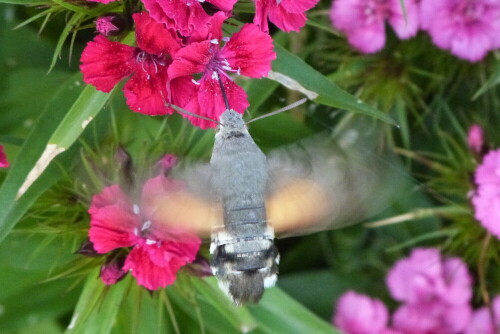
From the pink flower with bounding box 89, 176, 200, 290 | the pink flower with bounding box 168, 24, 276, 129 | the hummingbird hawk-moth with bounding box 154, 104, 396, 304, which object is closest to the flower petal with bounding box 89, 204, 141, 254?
the pink flower with bounding box 89, 176, 200, 290

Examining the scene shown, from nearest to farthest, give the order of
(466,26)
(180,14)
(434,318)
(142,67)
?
(180,14) → (142,67) → (466,26) → (434,318)

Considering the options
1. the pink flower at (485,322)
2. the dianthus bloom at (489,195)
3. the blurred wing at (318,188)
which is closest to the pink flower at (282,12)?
the blurred wing at (318,188)

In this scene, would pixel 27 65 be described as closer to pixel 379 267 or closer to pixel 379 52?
pixel 379 52

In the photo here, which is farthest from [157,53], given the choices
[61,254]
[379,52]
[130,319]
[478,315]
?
[478,315]

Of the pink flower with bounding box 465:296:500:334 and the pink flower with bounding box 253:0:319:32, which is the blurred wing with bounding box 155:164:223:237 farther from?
the pink flower with bounding box 465:296:500:334

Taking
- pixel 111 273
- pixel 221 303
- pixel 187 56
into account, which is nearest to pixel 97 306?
pixel 111 273

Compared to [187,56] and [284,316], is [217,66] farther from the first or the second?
[284,316]

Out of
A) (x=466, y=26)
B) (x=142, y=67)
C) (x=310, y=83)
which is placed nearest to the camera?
(x=142, y=67)
